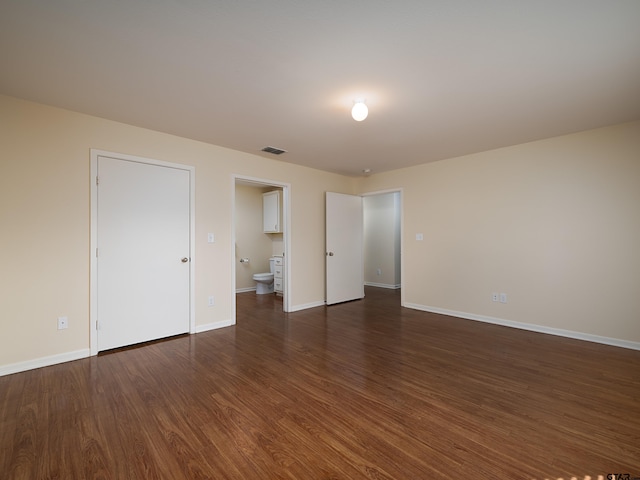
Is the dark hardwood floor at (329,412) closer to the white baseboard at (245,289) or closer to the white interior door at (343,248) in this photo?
the white interior door at (343,248)

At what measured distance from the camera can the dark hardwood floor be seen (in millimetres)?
1509

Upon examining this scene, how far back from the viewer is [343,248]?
17.6 ft

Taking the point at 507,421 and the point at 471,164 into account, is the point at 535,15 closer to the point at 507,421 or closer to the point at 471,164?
the point at 507,421

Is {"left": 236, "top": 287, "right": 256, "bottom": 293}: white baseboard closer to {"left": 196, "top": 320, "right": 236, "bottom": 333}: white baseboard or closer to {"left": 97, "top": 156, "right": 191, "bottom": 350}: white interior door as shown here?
{"left": 196, "top": 320, "right": 236, "bottom": 333}: white baseboard

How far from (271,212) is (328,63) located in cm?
474

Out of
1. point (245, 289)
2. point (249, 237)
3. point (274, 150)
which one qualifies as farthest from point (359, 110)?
point (245, 289)

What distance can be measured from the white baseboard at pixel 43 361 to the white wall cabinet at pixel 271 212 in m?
4.07

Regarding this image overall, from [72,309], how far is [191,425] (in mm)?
1922

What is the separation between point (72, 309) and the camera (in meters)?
2.81

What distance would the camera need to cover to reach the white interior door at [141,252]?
3.02 metres

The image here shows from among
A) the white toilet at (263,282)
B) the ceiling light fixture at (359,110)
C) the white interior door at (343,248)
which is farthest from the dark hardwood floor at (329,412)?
the white toilet at (263,282)

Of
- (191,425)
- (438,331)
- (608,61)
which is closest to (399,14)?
(608,61)

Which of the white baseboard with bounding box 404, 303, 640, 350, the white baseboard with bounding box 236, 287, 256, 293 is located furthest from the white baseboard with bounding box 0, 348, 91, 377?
the white baseboard with bounding box 404, 303, 640, 350

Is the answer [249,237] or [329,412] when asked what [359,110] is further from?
[249,237]
